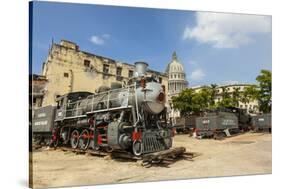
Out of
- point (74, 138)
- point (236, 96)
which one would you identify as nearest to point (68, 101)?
point (74, 138)

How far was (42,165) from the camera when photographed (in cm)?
752

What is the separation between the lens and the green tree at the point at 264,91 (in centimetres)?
935

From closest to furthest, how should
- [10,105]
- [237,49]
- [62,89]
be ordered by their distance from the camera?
1. [10,105]
2. [62,89]
3. [237,49]

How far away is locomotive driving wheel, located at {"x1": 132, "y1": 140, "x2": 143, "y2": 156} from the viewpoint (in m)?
8.12

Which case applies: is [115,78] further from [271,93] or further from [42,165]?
[271,93]

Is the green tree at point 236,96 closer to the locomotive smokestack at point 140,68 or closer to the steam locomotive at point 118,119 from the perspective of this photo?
the steam locomotive at point 118,119

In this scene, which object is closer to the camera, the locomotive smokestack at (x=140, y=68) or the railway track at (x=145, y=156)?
the railway track at (x=145, y=156)

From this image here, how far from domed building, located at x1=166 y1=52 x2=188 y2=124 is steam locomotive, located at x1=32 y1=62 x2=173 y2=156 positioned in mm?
196

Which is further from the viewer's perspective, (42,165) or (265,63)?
(265,63)

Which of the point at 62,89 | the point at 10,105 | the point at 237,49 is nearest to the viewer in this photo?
the point at 10,105

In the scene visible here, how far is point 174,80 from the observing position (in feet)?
27.8

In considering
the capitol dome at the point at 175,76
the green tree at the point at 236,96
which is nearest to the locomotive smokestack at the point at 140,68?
the capitol dome at the point at 175,76
